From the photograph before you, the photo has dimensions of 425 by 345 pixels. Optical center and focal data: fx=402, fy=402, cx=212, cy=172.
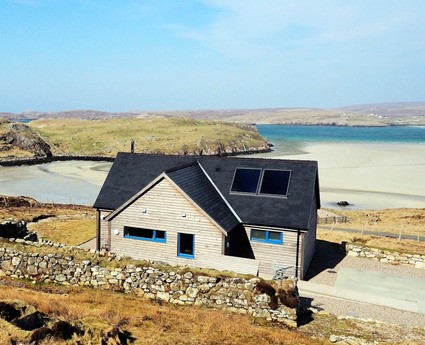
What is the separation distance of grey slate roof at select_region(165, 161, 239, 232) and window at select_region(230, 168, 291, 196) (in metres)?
1.64

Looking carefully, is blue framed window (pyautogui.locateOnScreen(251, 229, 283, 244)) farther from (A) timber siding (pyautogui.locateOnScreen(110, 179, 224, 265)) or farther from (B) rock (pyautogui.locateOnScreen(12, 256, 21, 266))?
(B) rock (pyautogui.locateOnScreen(12, 256, 21, 266))

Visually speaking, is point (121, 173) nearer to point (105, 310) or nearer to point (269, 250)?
point (269, 250)

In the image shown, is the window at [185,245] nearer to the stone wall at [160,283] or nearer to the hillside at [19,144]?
the stone wall at [160,283]

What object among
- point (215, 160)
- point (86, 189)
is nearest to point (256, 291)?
point (215, 160)

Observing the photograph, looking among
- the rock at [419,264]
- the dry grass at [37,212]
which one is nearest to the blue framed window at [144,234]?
the dry grass at [37,212]

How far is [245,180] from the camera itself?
1073 inches

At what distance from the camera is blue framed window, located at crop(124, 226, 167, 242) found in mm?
24342

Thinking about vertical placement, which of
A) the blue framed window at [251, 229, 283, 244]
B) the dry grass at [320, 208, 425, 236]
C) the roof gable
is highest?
the roof gable

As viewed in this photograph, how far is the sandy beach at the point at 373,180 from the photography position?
5950cm

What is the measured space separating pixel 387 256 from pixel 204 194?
549 inches

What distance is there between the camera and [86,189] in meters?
66.2

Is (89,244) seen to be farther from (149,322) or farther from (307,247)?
(149,322)

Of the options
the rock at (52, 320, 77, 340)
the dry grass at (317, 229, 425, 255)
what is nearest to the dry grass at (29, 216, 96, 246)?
the rock at (52, 320, 77, 340)

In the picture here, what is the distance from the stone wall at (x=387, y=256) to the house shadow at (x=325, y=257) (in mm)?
774
